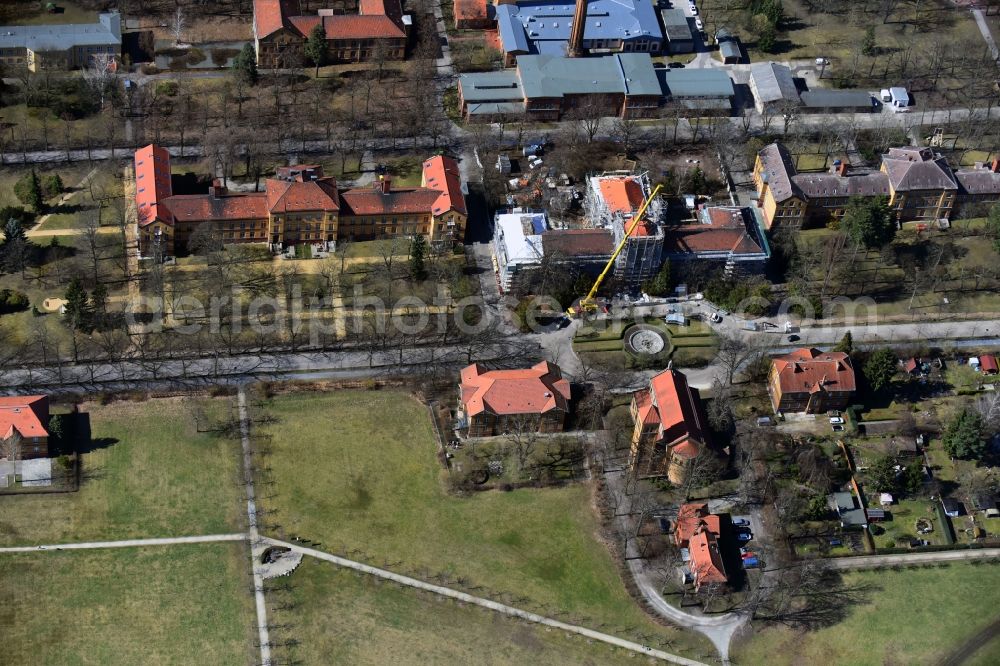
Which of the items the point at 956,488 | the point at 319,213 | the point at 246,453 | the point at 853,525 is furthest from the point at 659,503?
the point at 319,213

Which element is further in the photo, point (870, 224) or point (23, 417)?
point (870, 224)

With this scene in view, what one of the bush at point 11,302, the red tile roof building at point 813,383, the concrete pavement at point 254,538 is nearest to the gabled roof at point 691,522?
the red tile roof building at point 813,383

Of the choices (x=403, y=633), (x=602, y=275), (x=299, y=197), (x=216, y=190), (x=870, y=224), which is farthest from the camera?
(x=870, y=224)

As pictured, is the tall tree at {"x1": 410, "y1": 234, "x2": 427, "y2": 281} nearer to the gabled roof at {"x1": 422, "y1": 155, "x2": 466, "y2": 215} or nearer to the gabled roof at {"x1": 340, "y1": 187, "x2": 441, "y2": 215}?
the gabled roof at {"x1": 340, "y1": 187, "x2": 441, "y2": 215}

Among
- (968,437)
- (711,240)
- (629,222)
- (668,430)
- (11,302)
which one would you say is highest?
(11,302)

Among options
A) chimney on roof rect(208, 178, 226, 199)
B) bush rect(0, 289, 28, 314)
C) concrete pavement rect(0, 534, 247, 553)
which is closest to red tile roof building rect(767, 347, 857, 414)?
concrete pavement rect(0, 534, 247, 553)

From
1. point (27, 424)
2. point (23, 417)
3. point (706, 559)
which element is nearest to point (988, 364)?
point (706, 559)

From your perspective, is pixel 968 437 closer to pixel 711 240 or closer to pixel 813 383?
pixel 813 383

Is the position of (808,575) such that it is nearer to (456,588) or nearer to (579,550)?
(579,550)
